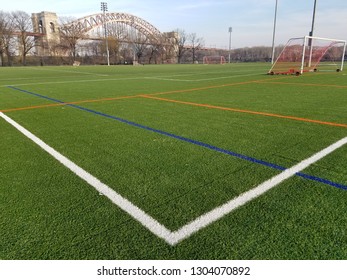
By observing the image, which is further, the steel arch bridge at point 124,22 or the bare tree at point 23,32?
the steel arch bridge at point 124,22

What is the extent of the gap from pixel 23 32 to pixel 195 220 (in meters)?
77.7

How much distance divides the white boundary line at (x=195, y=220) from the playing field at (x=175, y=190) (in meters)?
0.01

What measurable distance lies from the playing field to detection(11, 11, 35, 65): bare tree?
223 feet

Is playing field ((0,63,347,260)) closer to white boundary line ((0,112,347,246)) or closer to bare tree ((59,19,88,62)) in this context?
white boundary line ((0,112,347,246))

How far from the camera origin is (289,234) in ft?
6.89

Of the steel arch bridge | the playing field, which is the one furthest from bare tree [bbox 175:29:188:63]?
the playing field

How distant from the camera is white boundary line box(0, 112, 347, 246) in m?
2.14

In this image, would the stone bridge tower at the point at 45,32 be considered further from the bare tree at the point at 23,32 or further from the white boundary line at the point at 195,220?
the white boundary line at the point at 195,220

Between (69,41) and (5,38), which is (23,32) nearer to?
(5,38)

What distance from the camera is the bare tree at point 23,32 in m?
63.3

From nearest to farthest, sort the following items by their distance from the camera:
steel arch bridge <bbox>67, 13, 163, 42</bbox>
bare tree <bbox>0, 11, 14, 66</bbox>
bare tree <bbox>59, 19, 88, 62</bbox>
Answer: bare tree <bbox>0, 11, 14, 66</bbox> < bare tree <bbox>59, 19, 88, 62</bbox> < steel arch bridge <bbox>67, 13, 163, 42</bbox>

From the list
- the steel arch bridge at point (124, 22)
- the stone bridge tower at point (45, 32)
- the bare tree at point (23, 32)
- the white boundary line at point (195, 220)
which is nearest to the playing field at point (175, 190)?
the white boundary line at point (195, 220)
